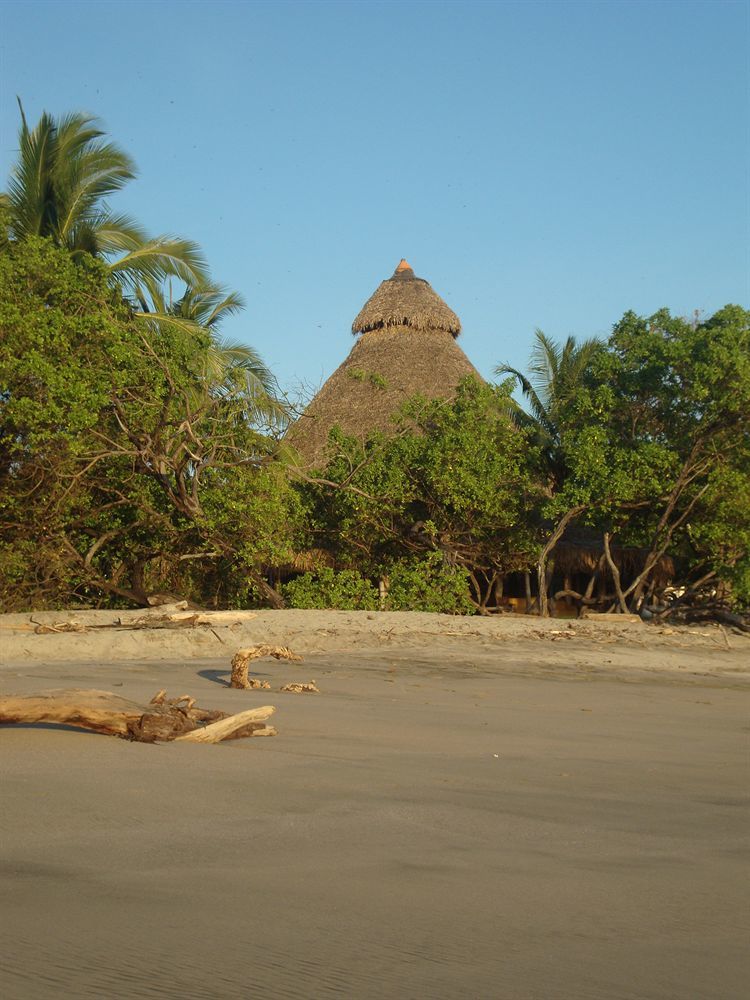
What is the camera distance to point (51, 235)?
15.7m

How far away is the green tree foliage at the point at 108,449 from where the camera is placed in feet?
43.3

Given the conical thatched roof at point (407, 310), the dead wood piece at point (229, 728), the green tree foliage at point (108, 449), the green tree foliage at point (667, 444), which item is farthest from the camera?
the conical thatched roof at point (407, 310)

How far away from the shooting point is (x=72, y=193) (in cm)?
1600

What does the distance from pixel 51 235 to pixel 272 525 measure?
5890 millimetres

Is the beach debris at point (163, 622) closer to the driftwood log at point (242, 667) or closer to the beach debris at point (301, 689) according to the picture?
the driftwood log at point (242, 667)

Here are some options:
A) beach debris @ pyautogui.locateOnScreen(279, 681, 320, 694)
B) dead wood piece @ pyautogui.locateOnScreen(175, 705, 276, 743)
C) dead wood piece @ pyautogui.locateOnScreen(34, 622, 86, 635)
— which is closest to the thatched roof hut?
dead wood piece @ pyautogui.locateOnScreen(34, 622, 86, 635)

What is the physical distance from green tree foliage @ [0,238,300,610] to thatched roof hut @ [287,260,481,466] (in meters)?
5.77

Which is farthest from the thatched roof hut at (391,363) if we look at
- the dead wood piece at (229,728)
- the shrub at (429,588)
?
the dead wood piece at (229,728)

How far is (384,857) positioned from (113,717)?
6.46 ft

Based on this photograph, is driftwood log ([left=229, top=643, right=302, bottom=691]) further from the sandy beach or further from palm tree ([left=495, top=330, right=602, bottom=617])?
palm tree ([left=495, top=330, right=602, bottom=617])

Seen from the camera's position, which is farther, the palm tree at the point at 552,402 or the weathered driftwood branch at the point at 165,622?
the palm tree at the point at 552,402

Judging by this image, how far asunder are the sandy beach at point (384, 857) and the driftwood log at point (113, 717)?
0.08 metres

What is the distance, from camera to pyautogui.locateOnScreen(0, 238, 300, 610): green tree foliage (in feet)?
43.3

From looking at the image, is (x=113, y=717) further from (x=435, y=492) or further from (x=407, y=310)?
(x=407, y=310)
